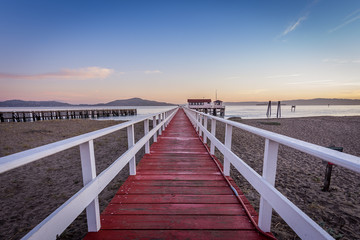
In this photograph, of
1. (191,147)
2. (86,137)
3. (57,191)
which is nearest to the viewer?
(86,137)

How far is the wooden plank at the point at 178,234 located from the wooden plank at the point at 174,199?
1.83 feet

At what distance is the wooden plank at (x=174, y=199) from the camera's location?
2.43 metres

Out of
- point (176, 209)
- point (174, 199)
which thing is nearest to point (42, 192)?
point (174, 199)

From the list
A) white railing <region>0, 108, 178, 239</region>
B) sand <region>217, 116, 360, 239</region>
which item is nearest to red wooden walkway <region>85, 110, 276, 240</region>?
white railing <region>0, 108, 178, 239</region>

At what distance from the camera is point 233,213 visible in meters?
2.17

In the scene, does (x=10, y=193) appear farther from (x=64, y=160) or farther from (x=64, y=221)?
(x=64, y=221)

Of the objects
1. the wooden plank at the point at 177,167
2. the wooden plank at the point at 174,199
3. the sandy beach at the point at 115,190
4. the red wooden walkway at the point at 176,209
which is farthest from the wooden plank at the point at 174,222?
the wooden plank at the point at 177,167

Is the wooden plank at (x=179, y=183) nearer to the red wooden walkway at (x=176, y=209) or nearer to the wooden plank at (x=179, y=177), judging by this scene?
the red wooden walkway at (x=176, y=209)

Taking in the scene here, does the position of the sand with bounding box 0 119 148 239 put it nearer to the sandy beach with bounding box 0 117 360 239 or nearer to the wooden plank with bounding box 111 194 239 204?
the sandy beach with bounding box 0 117 360 239

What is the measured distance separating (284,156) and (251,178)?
7754mm

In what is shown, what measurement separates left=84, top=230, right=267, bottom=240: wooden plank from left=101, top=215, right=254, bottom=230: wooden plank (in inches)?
2.2

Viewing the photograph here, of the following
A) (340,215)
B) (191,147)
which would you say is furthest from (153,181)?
(340,215)

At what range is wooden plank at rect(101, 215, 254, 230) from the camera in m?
1.93

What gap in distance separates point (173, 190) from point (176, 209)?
509 mm
